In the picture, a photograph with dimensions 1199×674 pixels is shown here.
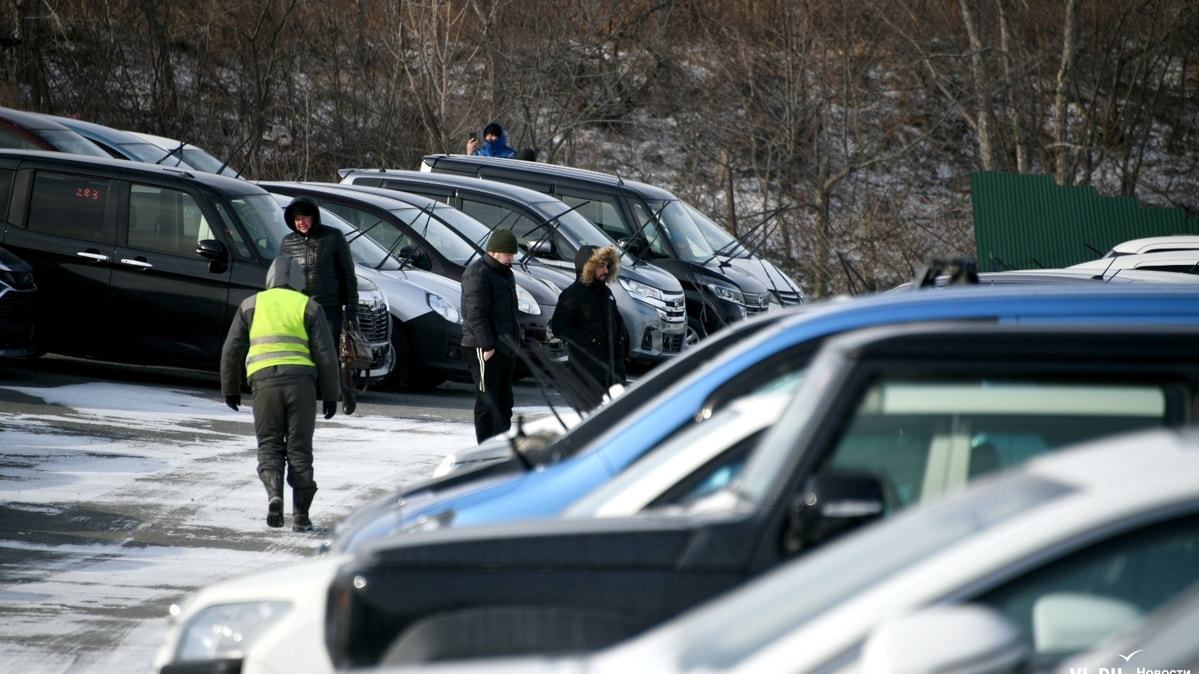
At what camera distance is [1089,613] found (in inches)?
101

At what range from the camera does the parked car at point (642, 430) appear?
4.05 metres

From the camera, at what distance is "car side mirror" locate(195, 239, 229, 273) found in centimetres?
1309

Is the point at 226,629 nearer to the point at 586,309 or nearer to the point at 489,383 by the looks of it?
the point at 489,383

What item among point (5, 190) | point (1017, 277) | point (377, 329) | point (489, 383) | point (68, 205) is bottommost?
point (489, 383)

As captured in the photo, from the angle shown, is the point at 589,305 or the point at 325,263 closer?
the point at 589,305

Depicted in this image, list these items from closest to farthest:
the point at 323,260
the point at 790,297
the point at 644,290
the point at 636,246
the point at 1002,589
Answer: the point at 1002,589 → the point at 323,260 → the point at 644,290 → the point at 636,246 → the point at 790,297

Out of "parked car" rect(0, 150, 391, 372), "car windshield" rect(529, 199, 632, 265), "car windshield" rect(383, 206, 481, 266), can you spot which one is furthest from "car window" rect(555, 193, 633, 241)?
"parked car" rect(0, 150, 391, 372)

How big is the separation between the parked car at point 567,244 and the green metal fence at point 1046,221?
8811 millimetres

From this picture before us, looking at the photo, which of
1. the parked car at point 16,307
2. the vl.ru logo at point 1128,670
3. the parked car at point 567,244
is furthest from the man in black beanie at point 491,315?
the vl.ru logo at point 1128,670

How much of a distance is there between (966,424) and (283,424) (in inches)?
224

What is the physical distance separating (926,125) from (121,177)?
78.7ft

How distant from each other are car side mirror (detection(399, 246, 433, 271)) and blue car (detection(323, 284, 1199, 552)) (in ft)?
33.3

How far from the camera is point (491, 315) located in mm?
10906

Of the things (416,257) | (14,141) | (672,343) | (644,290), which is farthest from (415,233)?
(14,141)
